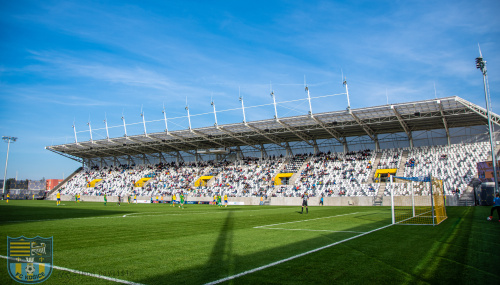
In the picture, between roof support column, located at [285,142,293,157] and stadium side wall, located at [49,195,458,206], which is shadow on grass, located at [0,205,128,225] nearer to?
stadium side wall, located at [49,195,458,206]

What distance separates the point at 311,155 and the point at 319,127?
9944mm

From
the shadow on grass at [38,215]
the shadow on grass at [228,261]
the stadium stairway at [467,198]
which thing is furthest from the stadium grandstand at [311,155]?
the shadow on grass at [228,261]

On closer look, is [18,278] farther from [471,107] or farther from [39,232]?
[471,107]

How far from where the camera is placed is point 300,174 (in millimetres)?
50438

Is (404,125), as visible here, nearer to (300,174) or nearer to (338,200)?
(338,200)

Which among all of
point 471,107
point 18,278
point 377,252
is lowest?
point 377,252

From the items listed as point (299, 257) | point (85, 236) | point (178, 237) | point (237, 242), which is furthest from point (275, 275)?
point (85, 236)

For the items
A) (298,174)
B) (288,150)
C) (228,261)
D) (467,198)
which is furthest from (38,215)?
(288,150)

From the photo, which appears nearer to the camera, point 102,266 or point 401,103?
point 102,266

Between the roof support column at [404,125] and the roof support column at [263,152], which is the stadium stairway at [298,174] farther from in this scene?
the roof support column at [404,125]

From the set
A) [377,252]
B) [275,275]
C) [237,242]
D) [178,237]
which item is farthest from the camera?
[178,237]

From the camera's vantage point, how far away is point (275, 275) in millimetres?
6293

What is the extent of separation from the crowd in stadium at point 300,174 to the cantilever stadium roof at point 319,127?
3255 mm

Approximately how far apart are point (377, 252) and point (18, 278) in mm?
8004
